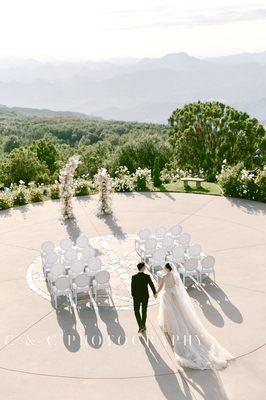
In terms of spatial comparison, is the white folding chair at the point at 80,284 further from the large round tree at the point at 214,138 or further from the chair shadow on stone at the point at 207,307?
the large round tree at the point at 214,138

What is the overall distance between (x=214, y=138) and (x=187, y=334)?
94.7 ft

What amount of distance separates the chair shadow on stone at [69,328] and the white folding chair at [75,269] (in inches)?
47.4

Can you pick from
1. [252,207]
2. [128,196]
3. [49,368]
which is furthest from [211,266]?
[128,196]

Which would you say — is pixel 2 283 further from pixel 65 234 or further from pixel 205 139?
pixel 205 139

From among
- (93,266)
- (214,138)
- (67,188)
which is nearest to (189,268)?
(93,266)

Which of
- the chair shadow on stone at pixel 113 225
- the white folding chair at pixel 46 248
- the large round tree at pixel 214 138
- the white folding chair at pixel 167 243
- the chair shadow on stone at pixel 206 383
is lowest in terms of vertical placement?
the chair shadow on stone at pixel 206 383

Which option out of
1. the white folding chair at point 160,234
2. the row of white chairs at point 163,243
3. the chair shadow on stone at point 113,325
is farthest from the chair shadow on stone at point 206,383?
the white folding chair at point 160,234

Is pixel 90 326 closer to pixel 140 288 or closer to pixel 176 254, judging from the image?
pixel 140 288

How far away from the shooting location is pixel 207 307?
13.5 meters

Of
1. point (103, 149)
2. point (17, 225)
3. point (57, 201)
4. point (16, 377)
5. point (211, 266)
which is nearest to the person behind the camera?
point (16, 377)

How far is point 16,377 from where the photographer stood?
34.9 feet

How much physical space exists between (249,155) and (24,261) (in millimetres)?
24859

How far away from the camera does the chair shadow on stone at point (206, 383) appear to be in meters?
9.84

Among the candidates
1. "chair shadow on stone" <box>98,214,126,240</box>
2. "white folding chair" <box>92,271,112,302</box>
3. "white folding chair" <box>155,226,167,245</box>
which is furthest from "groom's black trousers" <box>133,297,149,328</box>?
"chair shadow on stone" <box>98,214,126,240</box>
